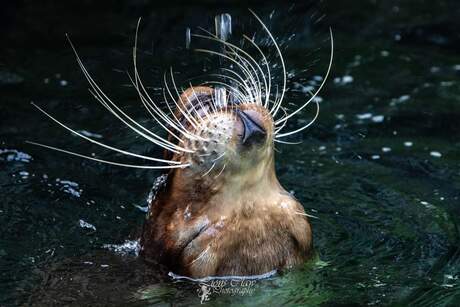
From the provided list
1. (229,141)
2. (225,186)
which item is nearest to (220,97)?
(229,141)

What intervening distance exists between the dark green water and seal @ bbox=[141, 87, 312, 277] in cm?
16

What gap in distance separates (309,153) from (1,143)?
2.59m

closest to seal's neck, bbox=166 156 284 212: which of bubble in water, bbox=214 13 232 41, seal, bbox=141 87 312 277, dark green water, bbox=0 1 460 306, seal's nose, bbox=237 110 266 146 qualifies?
seal, bbox=141 87 312 277

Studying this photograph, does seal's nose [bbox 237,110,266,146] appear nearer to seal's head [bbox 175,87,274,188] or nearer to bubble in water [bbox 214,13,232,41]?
seal's head [bbox 175,87,274,188]

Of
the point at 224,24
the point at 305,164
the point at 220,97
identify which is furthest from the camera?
the point at 305,164

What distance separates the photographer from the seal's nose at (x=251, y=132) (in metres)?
5.42

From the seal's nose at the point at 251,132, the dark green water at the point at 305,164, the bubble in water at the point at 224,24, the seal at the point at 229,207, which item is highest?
the bubble in water at the point at 224,24

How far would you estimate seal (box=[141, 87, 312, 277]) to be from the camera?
5.50 meters

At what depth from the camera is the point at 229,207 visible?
5.63 metres

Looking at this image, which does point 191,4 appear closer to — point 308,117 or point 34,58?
point 34,58

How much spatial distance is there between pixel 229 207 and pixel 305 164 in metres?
2.67

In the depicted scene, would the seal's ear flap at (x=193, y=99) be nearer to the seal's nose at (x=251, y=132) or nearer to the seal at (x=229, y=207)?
the seal at (x=229, y=207)

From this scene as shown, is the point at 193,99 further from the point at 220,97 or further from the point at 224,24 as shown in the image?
the point at 224,24

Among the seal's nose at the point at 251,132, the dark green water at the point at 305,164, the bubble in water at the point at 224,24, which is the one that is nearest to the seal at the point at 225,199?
the seal's nose at the point at 251,132
